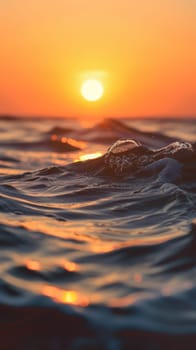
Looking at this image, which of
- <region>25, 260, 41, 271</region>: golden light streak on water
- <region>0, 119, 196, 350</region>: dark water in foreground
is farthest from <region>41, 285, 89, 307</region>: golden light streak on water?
<region>25, 260, 41, 271</region>: golden light streak on water

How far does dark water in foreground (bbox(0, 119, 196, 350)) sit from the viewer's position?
8.72 ft

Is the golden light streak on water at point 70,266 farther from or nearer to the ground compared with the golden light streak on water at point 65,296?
farther from the ground

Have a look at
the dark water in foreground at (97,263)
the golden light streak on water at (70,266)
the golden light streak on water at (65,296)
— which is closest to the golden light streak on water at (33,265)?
the dark water in foreground at (97,263)

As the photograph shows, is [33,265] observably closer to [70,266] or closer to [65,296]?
[70,266]

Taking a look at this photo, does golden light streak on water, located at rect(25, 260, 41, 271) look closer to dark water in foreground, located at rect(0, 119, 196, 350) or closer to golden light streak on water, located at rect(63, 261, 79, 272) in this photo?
dark water in foreground, located at rect(0, 119, 196, 350)

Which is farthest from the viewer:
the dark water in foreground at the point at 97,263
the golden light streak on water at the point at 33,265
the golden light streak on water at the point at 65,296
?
the golden light streak on water at the point at 33,265

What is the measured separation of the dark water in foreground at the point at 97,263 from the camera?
2.66 metres

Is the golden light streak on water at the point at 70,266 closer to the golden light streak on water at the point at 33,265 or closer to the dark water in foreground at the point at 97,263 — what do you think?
the dark water in foreground at the point at 97,263

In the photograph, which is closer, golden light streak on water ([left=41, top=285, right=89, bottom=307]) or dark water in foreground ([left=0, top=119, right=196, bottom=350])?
dark water in foreground ([left=0, top=119, right=196, bottom=350])

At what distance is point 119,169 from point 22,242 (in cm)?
301

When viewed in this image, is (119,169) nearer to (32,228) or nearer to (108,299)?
(32,228)

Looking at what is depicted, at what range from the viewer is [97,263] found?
11.7 ft

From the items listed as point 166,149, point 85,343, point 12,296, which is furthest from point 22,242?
point 166,149

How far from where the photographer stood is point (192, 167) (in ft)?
22.3
